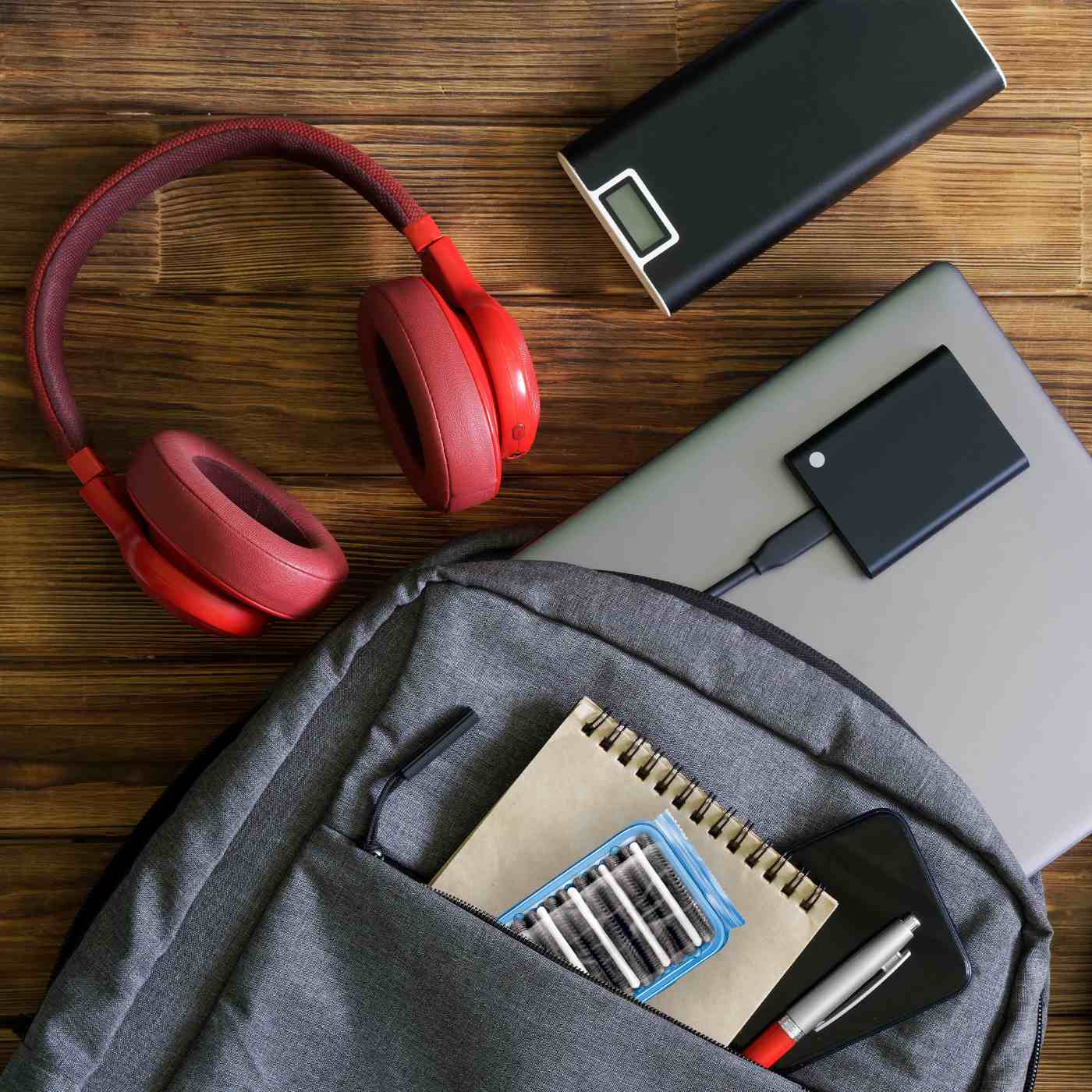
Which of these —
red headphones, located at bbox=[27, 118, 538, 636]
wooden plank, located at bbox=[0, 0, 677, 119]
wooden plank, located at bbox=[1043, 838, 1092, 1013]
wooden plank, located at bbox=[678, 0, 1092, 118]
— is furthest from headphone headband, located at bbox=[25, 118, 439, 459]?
wooden plank, located at bbox=[1043, 838, 1092, 1013]

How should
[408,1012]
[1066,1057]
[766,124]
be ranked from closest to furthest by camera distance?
[408,1012] → [766,124] → [1066,1057]

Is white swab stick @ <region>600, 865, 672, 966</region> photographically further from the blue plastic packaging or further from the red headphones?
the red headphones

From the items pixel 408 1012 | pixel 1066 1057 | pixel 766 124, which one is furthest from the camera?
pixel 1066 1057

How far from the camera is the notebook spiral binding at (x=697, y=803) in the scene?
55 centimetres

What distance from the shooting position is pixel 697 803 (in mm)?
557

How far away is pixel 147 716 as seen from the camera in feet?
2.34

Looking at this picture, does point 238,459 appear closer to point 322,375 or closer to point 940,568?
point 322,375

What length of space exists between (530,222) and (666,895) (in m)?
0.43

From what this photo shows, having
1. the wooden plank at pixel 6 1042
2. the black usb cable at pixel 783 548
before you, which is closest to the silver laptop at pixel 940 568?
the black usb cable at pixel 783 548

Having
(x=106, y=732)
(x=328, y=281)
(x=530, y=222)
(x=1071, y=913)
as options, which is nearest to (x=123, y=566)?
(x=106, y=732)

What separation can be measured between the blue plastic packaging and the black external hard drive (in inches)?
13.0

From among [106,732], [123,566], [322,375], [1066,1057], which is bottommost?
[1066,1057]

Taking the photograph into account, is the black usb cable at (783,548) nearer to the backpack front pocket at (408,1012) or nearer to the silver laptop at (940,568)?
the silver laptop at (940,568)

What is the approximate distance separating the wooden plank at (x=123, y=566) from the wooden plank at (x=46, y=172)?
15cm
